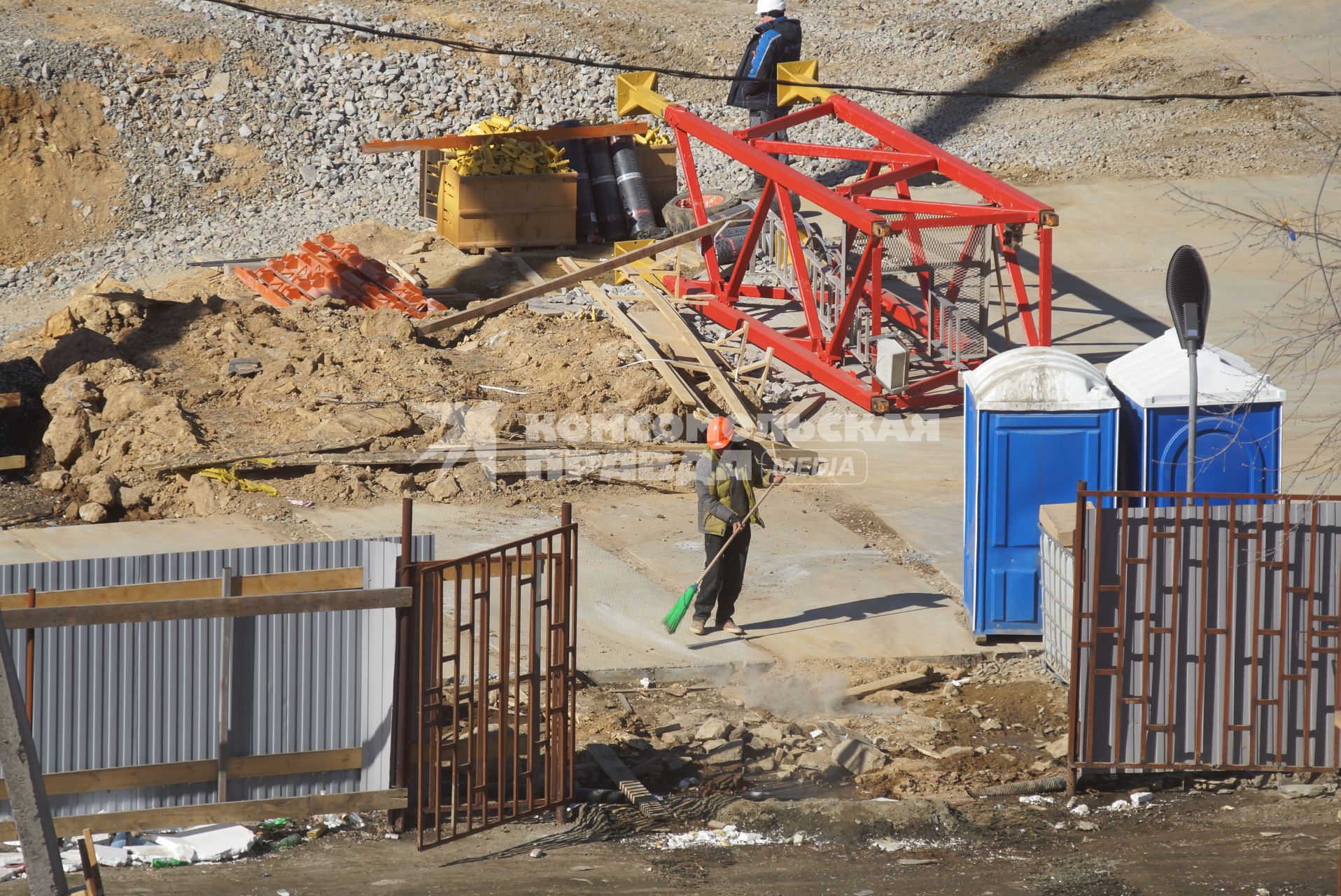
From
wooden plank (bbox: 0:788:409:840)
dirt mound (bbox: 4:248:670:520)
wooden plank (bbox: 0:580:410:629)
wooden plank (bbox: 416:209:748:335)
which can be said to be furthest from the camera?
wooden plank (bbox: 416:209:748:335)

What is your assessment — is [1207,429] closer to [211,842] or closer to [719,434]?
[719,434]

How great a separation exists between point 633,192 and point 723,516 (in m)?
12.2

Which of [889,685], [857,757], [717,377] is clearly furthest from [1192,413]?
[717,377]

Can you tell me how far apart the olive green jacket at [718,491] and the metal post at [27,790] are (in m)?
5.55

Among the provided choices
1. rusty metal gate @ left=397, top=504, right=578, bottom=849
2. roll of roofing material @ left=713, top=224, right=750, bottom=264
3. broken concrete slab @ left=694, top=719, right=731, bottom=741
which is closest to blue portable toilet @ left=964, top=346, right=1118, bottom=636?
broken concrete slab @ left=694, top=719, right=731, bottom=741

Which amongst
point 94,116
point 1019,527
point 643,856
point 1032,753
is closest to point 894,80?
point 94,116

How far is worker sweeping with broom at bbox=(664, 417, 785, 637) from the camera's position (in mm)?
9688

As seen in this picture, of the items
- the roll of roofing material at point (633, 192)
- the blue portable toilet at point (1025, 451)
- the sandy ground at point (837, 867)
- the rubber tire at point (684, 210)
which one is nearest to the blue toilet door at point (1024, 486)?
the blue portable toilet at point (1025, 451)

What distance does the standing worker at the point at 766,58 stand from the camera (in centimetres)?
2055

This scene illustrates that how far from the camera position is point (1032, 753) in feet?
27.0

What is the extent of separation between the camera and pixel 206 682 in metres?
6.37

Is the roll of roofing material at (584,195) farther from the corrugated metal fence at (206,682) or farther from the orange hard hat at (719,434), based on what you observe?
the corrugated metal fence at (206,682)

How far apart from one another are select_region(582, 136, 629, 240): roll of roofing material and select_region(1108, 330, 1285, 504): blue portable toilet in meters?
12.6

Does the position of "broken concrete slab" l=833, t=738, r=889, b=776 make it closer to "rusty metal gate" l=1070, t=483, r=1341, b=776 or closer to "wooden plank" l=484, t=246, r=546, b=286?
"rusty metal gate" l=1070, t=483, r=1341, b=776
